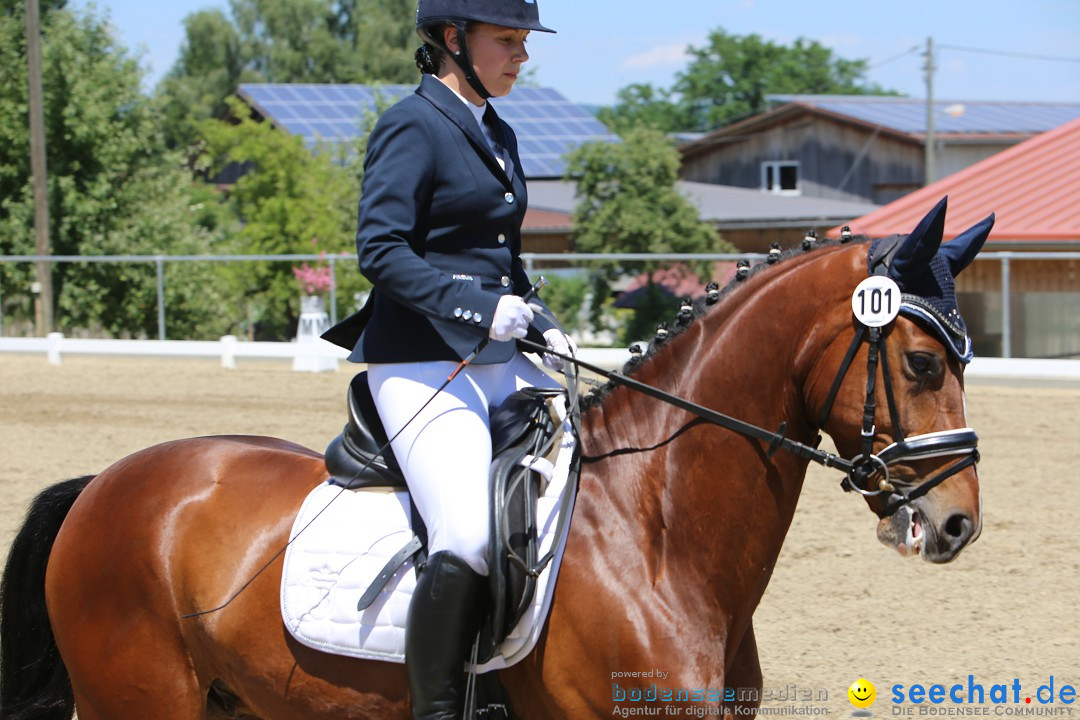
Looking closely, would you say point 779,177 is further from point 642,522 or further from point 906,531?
point 906,531

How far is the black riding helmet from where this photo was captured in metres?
2.62

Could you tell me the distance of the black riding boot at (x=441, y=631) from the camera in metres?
2.56

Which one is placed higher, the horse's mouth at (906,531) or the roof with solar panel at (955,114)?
the roof with solar panel at (955,114)

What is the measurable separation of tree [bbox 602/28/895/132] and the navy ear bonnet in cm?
6416

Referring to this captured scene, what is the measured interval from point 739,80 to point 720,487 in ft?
222

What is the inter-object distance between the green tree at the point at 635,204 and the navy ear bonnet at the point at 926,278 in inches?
816

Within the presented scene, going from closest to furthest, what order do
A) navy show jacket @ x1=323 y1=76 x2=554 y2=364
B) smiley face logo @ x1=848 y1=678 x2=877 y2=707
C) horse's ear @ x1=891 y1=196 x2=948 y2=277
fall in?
1. horse's ear @ x1=891 y1=196 x2=948 y2=277
2. navy show jacket @ x1=323 y1=76 x2=554 y2=364
3. smiley face logo @ x1=848 y1=678 x2=877 y2=707

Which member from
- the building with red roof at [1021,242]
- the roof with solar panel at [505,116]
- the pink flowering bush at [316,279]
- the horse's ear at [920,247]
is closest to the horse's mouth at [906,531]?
the horse's ear at [920,247]

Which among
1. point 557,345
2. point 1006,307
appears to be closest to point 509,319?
point 557,345

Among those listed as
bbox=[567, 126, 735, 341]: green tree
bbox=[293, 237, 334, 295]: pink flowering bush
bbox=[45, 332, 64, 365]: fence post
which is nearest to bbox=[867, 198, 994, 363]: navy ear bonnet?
bbox=[293, 237, 334, 295]: pink flowering bush

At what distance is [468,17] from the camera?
8.63 ft

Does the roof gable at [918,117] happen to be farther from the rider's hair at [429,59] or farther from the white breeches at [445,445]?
the white breeches at [445,445]

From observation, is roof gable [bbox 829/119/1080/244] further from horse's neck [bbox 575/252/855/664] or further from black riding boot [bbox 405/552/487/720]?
black riding boot [bbox 405/552/487/720]

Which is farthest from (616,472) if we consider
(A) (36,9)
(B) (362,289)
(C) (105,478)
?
(A) (36,9)
